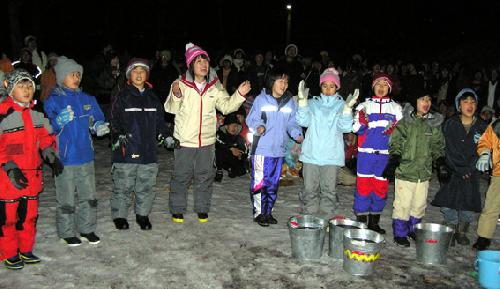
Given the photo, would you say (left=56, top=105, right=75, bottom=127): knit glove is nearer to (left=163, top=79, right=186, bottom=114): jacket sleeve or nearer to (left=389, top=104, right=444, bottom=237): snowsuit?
(left=163, top=79, right=186, bottom=114): jacket sleeve

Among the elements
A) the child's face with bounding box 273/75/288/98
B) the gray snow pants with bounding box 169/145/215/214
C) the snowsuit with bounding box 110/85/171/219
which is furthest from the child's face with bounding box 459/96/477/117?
the snowsuit with bounding box 110/85/171/219

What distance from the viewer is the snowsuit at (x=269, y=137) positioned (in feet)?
21.5

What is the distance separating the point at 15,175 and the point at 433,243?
450cm

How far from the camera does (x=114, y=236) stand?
6.11 metres

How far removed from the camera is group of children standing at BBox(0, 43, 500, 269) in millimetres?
5523

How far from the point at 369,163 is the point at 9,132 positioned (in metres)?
4.30

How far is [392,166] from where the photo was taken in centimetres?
606

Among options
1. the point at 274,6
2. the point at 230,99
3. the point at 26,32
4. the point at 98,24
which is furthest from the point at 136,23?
the point at 230,99

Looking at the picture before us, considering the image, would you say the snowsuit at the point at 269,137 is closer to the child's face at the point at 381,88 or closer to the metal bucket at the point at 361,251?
the child's face at the point at 381,88

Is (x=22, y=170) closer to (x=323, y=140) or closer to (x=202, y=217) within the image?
(x=202, y=217)

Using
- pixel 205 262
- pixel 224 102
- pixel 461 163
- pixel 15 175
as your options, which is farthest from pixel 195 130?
pixel 461 163

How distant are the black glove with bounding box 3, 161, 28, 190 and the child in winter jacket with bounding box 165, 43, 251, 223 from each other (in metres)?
2.11

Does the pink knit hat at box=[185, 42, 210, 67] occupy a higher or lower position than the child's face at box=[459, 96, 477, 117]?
higher

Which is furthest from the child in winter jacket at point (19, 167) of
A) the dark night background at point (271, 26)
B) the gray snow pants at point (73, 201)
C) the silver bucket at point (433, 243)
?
the dark night background at point (271, 26)
